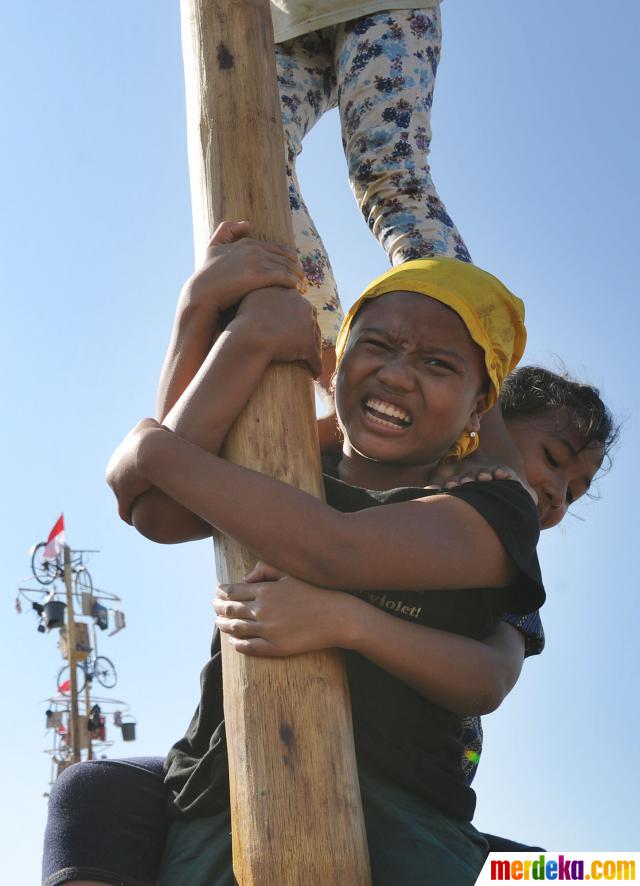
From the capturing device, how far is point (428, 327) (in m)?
2.74

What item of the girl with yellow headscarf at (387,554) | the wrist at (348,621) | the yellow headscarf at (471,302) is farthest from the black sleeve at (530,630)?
the wrist at (348,621)

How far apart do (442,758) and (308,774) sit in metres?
0.53

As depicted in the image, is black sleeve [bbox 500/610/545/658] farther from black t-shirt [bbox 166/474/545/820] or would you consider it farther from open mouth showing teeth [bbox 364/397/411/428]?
open mouth showing teeth [bbox 364/397/411/428]

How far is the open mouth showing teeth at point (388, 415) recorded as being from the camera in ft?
8.88

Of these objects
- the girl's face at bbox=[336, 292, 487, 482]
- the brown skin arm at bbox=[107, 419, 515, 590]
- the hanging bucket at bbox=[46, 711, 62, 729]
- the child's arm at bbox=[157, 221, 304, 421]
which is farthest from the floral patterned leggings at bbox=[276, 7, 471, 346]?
the hanging bucket at bbox=[46, 711, 62, 729]

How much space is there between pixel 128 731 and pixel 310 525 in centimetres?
2133

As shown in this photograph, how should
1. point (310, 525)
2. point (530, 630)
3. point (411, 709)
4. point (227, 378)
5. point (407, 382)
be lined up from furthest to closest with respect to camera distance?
point (530, 630), point (407, 382), point (411, 709), point (227, 378), point (310, 525)

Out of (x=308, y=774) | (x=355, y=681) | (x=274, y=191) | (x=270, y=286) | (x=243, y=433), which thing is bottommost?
(x=308, y=774)

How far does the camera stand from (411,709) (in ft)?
7.86

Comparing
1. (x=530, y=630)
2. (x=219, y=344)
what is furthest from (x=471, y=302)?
(x=530, y=630)

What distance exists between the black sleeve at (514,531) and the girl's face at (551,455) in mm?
1682

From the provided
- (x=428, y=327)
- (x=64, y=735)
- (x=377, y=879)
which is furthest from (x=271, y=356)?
(x=64, y=735)

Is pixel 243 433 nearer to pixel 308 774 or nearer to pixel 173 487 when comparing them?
pixel 173 487

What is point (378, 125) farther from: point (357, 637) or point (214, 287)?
point (357, 637)
